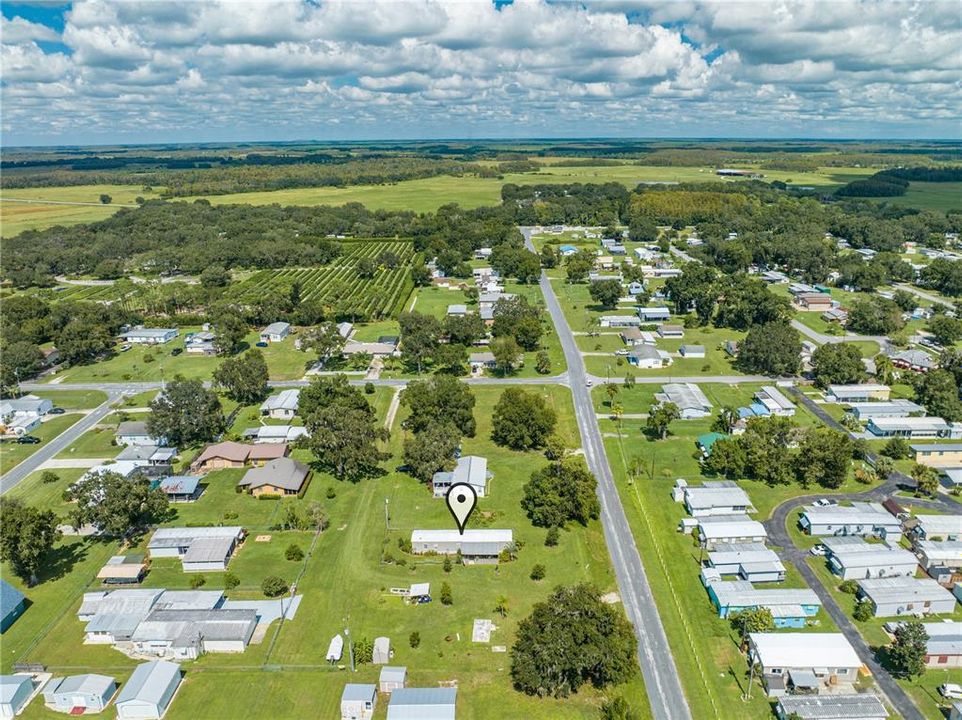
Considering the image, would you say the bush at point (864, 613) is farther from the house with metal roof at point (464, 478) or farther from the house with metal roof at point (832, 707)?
the house with metal roof at point (464, 478)

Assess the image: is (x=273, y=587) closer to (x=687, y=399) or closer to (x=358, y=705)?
(x=358, y=705)

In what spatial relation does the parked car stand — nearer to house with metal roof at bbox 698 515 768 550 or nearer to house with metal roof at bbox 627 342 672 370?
house with metal roof at bbox 698 515 768 550

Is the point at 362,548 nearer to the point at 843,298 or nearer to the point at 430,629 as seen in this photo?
the point at 430,629

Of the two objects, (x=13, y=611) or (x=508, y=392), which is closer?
(x=13, y=611)

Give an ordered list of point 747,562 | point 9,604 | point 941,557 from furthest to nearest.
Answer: point 941,557
point 747,562
point 9,604

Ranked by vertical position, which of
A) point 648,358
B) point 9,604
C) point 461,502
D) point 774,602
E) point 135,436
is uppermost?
point 461,502

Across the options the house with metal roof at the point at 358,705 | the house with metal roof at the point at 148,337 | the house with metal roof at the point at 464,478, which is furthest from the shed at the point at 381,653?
the house with metal roof at the point at 148,337

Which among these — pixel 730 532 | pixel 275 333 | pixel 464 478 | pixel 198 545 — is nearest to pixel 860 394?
pixel 730 532

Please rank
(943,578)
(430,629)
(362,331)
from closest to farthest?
(430,629)
(943,578)
(362,331)

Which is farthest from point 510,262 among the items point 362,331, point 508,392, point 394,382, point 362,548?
point 362,548
